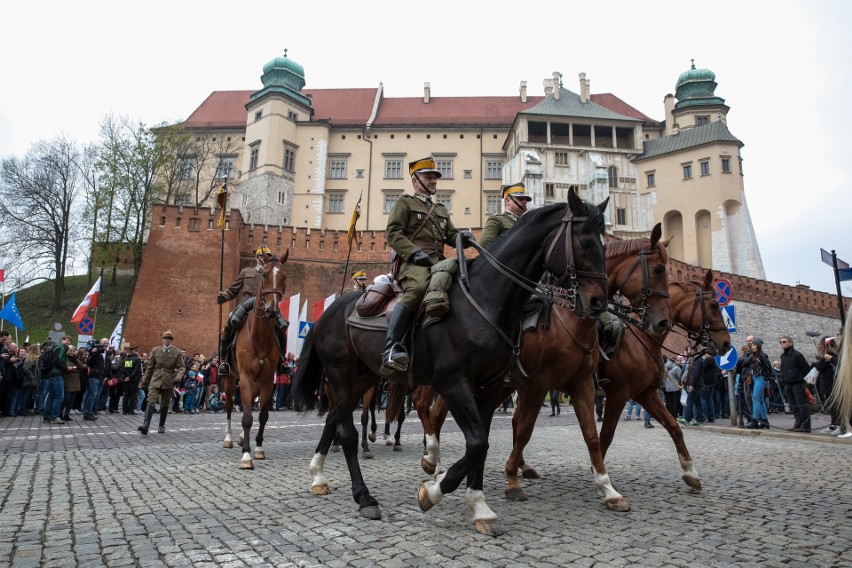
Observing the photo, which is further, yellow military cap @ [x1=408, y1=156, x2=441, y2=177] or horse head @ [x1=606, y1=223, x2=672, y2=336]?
horse head @ [x1=606, y1=223, x2=672, y2=336]

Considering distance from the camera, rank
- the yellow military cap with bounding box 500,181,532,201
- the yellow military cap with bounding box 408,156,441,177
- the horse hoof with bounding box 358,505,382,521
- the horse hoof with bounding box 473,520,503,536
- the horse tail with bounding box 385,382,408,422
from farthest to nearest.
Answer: the horse tail with bounding box 385,382,408,422
the yellow military cap with bounding box 500,181,532,201
the yellow military cap with bounding box 408,156,441,177
the horse hoof with bounding box 358,505,382,521
the horse hoof with bounding box 473,520,503,536

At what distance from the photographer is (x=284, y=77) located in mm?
64312

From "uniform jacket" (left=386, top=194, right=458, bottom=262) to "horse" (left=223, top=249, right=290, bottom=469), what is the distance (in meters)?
3.24

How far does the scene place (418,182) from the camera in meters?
5.82

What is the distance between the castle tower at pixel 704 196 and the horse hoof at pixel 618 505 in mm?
56706

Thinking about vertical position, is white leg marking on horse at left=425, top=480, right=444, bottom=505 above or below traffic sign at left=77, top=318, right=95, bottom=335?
below

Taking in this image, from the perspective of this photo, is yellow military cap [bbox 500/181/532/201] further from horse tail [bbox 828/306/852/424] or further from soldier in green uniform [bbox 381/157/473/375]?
horse tail [bbox 828/306/852/424]

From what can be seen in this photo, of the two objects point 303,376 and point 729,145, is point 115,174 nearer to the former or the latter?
point 303,376

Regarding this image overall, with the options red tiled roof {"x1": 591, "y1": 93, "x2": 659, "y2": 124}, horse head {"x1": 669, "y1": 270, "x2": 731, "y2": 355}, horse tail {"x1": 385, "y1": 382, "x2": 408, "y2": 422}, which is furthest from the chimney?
horse tail {"x1": 385, "y1": 382, "x2": 408, "y2": 422}

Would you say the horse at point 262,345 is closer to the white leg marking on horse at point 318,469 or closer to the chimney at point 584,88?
the white leg marking on horse at point 318,469

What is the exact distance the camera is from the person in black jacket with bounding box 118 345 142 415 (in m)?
18.1

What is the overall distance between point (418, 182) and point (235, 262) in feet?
119

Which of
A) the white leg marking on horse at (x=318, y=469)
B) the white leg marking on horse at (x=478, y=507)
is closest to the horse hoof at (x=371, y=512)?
the white leg marking on horse at (x=478, y=507)

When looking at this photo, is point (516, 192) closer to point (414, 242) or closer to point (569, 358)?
point (414, 242)
